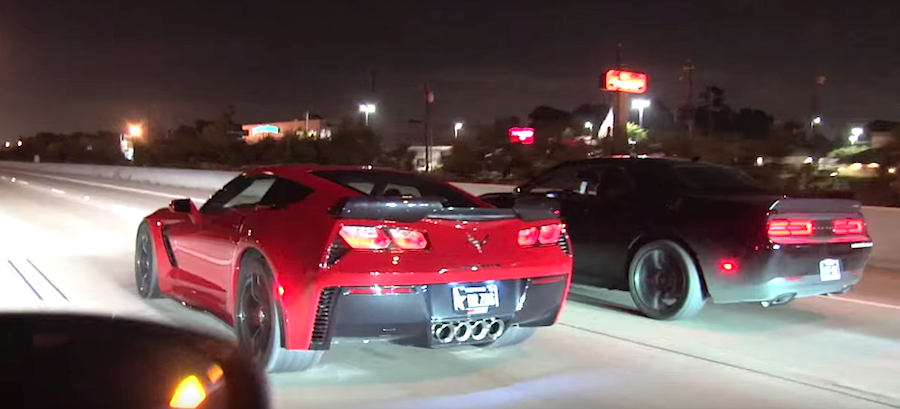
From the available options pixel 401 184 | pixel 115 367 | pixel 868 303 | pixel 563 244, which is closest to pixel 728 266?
pixel 563 244

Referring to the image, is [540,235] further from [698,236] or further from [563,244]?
[698,236]

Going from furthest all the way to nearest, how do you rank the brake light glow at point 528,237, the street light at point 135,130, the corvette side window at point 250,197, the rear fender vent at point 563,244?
the street light at point 135,130 < the corvette side window at point 250,197 < the rear fender vent at point 563,244 < the brake light glow at point 528,237

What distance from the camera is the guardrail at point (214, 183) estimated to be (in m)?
12.4

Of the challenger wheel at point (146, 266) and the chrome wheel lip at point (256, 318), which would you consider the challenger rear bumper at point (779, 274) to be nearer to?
the chrome wheel lip at point (256, 318)

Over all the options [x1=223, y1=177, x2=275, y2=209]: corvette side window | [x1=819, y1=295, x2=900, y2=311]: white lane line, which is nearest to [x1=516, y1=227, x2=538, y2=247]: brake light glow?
[x1=223, y1=177, x2=275, y2=209]: corvette side window

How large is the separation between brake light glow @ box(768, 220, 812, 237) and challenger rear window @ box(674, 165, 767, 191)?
0.94 meters

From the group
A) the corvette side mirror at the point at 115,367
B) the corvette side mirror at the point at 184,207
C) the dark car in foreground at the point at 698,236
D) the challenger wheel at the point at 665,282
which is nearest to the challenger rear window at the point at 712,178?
the dark car in foreground at the point at 698,236

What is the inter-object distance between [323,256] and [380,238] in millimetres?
364

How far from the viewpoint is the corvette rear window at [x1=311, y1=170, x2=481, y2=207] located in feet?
22.0

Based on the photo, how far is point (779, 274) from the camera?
720cm

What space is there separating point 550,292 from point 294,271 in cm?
178

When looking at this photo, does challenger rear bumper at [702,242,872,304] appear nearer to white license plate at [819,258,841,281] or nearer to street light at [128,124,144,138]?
white license plate at [819,258,841,281]

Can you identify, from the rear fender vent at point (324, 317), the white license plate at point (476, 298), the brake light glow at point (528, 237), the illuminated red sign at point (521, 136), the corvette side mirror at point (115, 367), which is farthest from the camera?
the illuminated red sign at point (521, 136)

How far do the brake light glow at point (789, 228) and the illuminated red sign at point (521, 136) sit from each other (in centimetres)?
2315
